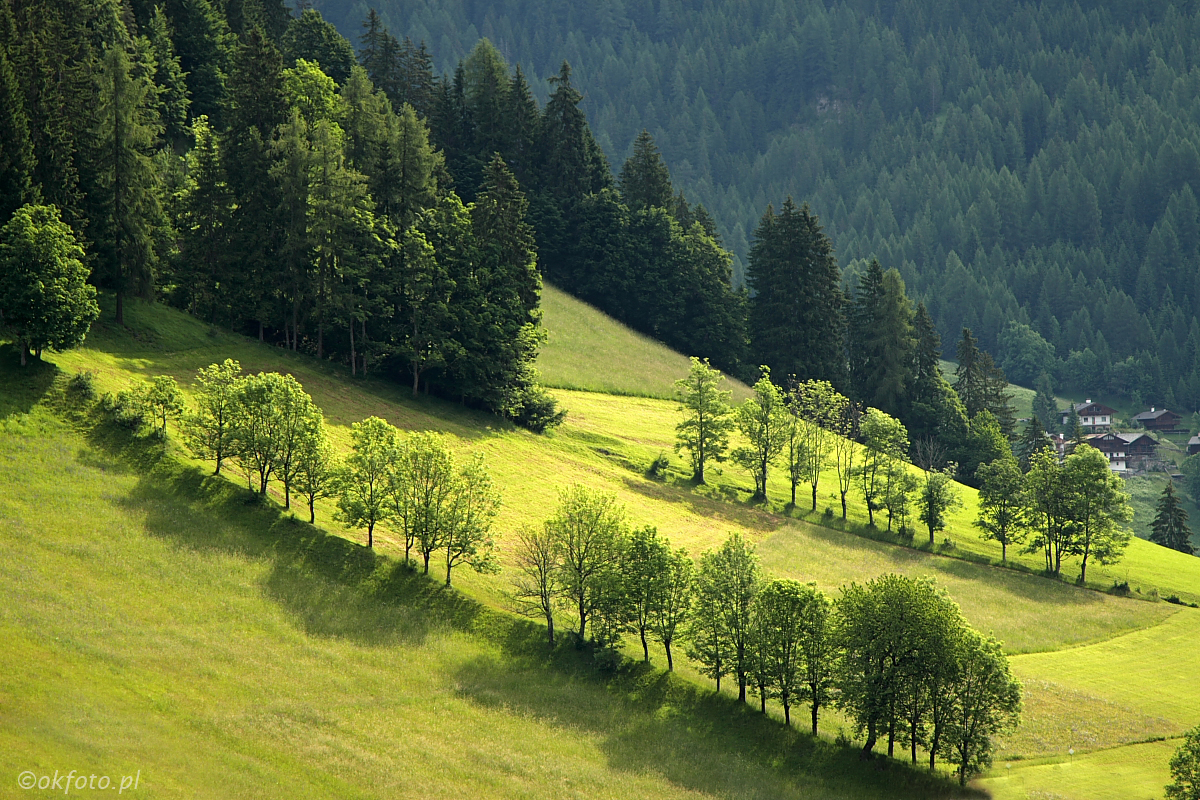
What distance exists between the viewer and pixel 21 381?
2389 inches

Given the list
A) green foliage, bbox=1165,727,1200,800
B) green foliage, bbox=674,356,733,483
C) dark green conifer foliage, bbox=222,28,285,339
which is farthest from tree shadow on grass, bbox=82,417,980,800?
green foliage, bbox=674,356,733,483

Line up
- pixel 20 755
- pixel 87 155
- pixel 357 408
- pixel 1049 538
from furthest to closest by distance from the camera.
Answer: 1. pixel 1049 538
2. pixel 357 408
3. pixel 87 155
4. pixel 20 755

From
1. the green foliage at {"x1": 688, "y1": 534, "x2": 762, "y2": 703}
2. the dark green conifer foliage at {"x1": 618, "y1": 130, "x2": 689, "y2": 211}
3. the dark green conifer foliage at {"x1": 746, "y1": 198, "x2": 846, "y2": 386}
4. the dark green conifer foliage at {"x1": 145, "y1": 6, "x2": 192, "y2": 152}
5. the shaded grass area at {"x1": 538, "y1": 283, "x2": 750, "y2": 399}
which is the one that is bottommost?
the green foliage at {"x1": 688, "y1": 534, "x2": 762, "y2": 703}

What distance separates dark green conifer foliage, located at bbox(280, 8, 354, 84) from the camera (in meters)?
134

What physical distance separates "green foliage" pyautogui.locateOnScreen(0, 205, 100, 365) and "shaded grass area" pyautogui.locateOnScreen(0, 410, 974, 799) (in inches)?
221

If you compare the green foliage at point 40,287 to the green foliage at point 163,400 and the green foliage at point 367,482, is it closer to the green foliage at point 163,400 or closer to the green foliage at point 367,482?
the green foliage at point 163,400

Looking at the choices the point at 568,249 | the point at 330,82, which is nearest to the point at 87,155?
the point at 330,82

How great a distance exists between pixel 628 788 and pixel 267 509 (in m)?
27.9

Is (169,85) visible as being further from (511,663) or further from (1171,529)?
(1171,529)

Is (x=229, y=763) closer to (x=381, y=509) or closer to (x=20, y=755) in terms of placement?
(x=20, y=755)

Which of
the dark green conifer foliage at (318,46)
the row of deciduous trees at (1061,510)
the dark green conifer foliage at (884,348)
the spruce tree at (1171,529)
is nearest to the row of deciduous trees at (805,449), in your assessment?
the row of deciduous trees at (1061,510)

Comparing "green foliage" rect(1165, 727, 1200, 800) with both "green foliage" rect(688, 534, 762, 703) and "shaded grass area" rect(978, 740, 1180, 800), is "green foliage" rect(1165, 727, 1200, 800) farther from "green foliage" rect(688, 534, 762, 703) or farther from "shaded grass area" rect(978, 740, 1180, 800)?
"green foliage" rect(688, 534, 762, 703)

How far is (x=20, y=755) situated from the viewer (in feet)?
114

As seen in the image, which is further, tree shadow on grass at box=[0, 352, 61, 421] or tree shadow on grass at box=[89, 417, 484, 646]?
tree shadow on grass at box=[0, 352, 61, 421]
